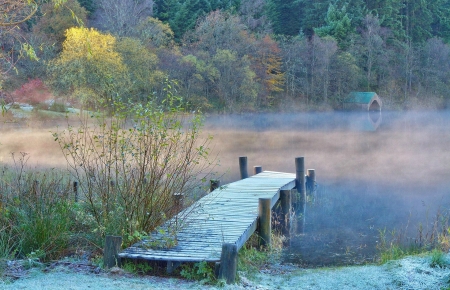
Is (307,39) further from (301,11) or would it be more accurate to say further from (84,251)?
(84,251)

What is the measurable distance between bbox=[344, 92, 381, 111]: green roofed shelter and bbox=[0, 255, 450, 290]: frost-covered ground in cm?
4697

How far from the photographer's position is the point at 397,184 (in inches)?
682

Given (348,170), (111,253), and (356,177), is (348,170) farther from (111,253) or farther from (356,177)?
(111,253)

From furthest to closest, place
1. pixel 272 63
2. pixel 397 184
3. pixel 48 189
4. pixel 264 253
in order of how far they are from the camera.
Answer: pixel 272 63, pixel 397 184, pixel 264 253, pixel 48 189

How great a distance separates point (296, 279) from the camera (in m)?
7.42

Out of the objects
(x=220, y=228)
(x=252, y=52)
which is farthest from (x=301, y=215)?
(x=252, y=52)

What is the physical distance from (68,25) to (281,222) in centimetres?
3436

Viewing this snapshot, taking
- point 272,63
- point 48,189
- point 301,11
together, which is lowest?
point 48,189

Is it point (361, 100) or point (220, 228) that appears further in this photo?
point (361, 100)

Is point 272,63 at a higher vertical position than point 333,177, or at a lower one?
higher

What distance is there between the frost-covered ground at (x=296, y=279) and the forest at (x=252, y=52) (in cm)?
2713

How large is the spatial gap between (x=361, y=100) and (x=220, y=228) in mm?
48083

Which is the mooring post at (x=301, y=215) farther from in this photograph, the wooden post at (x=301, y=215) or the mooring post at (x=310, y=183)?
the mooring post at (x=310, y=183)

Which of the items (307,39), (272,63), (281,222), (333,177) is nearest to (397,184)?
(333,177)
